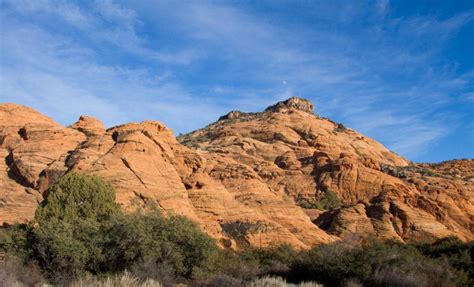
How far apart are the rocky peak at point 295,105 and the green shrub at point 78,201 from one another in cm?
6523

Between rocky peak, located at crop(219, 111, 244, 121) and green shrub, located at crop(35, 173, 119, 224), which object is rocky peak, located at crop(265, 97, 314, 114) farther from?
green shrub, located at crop(35, 173, 119, 224)

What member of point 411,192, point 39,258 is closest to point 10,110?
point 39,258

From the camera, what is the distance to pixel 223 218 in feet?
125

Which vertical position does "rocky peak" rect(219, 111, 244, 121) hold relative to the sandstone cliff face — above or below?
above

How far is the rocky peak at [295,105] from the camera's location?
96.7 meters

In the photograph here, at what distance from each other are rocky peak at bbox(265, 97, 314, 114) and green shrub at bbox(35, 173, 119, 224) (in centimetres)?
6523

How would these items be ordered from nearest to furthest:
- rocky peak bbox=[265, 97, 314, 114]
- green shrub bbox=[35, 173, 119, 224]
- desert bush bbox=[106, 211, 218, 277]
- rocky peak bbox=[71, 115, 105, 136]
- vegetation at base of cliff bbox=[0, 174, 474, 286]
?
vegetation at base of cliff bbox=[0, 174, 474, 286], desert bush bbox=[106, 211, 218, 277], green shrub bbox=[35, 173, 119, 224], rocky peak bbox=[71, 115, 105, 136], rocky peak bbox=[265, 97, 314, 114]

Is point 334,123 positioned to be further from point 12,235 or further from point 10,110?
point 12,235

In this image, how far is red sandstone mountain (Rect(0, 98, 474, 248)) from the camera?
35.8 m

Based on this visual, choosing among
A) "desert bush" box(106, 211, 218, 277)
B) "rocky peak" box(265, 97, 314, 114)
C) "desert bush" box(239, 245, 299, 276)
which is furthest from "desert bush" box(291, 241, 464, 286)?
"rocky peak" box(265, 97, 314, 114)

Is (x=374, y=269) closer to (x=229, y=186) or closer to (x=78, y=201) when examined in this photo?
(x=78, y=201)

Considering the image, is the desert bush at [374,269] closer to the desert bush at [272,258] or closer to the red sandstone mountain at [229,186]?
the desert bush at [272,258]

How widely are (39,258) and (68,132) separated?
53.0 feet

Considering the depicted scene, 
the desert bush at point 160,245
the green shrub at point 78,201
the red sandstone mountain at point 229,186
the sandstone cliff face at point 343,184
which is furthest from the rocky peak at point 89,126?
the desert bush at point 160,245
